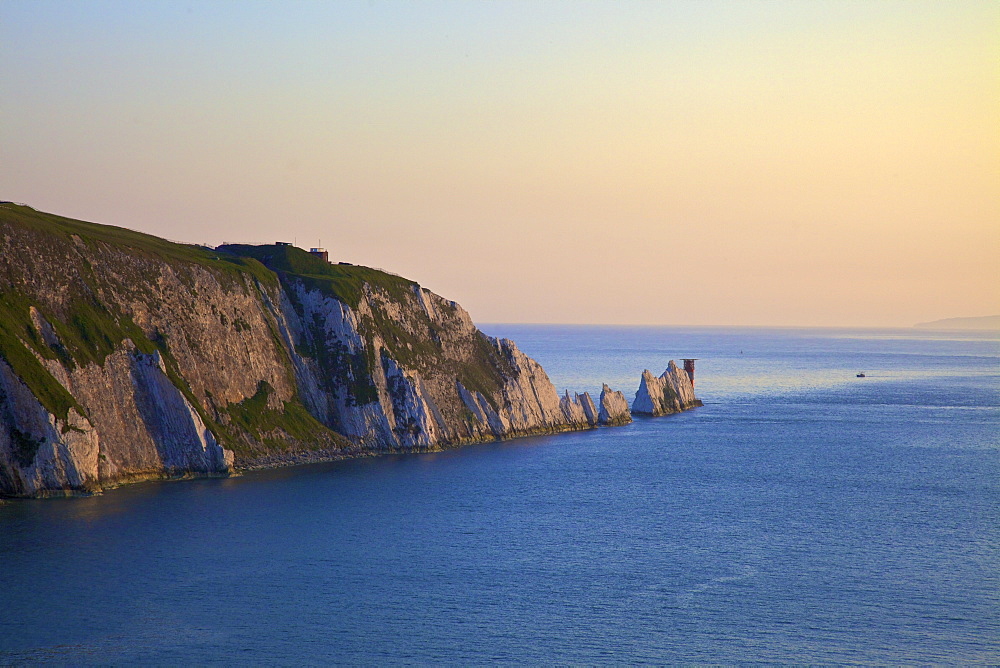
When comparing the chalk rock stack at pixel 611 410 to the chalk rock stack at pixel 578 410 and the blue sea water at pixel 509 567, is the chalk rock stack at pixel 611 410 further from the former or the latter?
the blue sea water at pixel 509 567


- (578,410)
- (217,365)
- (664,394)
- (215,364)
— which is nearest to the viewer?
(215,364)

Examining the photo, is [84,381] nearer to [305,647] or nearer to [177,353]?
[177,353]

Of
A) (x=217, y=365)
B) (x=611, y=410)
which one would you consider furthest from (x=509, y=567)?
(x=611, y=410)

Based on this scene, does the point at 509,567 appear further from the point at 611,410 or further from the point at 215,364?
the point at 611,410

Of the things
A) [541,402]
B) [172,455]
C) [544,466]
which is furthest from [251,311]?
[541,402]

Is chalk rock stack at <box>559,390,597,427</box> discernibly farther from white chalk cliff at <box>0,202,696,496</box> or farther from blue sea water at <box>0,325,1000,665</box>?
blue sea water at <box>0,325,1000,665</box>

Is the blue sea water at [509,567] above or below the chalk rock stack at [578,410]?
below

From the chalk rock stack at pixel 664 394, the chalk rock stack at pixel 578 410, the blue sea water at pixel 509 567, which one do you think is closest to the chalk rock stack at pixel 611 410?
the chalk rock stack at pixel 578 410
